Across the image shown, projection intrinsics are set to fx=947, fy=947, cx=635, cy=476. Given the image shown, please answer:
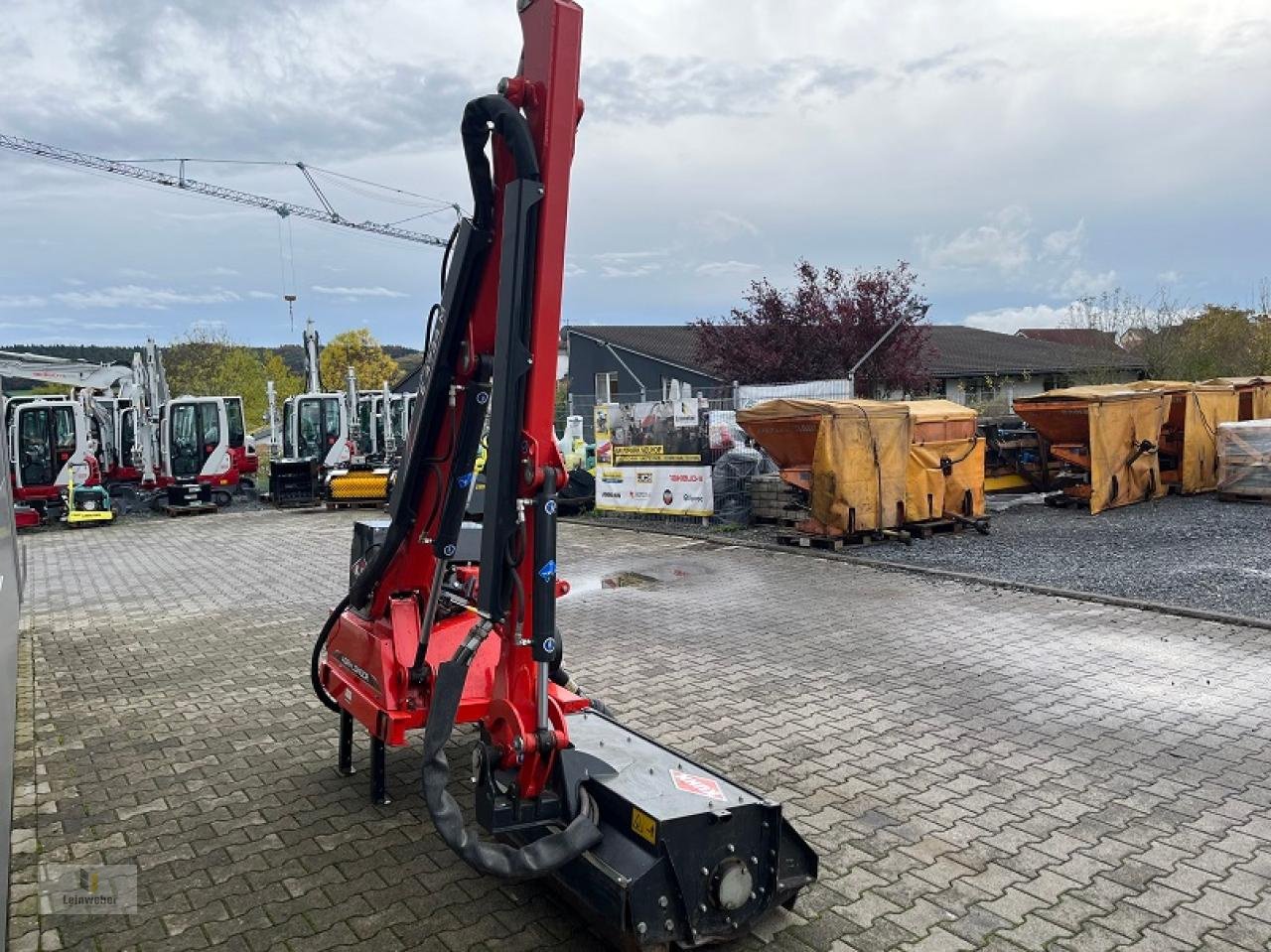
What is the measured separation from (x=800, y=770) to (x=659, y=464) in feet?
37.9

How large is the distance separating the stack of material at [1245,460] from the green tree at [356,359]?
46194mm

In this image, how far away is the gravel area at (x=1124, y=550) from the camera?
999 centimetres

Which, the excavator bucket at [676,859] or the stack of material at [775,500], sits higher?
the stack of material at [775,500]

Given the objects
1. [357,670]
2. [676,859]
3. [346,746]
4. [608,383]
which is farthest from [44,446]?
[676,859]

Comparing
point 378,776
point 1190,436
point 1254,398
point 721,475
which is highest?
point 1254,398

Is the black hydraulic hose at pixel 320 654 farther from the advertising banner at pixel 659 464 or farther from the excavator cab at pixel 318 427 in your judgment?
the excavator cab at pixel 318 427

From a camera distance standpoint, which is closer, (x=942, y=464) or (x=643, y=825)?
(x=643, y=825)

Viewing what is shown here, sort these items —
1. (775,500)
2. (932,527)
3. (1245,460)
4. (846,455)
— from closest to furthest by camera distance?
(846,455) < (932,527) < (775,500) < (1245,460)

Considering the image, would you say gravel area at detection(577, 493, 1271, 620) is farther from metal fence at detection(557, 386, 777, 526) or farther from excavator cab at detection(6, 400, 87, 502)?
excavator cab at detection(6, 400, 87, 502)

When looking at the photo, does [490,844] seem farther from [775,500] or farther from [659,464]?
[659,464]

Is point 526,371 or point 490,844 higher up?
point 526,371

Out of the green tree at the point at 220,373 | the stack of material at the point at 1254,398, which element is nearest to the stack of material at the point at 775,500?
the stack of material at the point at 1254,398

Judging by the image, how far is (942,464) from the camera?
14.2 m

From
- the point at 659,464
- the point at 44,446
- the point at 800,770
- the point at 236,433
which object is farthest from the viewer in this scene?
the point at 236,433
